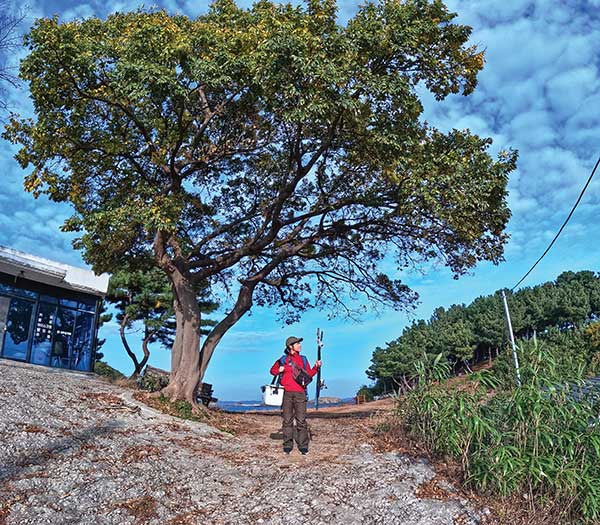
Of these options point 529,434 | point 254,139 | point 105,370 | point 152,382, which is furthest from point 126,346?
point 529,434

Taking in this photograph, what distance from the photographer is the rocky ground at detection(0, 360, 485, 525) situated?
5.62 metres

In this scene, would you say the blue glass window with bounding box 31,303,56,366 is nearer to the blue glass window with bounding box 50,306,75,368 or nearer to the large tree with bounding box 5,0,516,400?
the blue glass window with bounding box 50,306,75,368

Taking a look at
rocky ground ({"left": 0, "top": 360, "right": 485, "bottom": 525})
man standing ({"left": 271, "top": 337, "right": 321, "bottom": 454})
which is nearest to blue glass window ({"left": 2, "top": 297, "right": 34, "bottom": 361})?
rocky ground ({"left": 0, "top": 360, "right": 485, "bottom": 525})

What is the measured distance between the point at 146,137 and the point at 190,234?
371 cm

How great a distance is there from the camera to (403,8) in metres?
9.64

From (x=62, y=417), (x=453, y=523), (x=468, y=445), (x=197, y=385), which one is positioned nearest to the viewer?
(x=453, y=523)

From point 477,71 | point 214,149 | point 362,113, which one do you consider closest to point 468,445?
point 362,113

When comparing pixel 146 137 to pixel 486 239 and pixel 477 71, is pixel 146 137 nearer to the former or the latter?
pixel 477 71

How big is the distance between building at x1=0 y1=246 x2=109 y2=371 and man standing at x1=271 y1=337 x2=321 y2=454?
12.8 metres

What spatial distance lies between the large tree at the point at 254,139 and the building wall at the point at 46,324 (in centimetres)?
685

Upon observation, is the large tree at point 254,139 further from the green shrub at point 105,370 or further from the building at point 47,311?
the green shrub at point 105,370

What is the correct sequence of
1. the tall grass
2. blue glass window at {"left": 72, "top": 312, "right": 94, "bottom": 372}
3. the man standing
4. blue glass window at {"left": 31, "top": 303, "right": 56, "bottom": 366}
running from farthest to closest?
blue glass window at {"left": 72, "top": 312, "right": 94, "bottom": 372}
blue glass window at {"left": 31, "top": 303, "right": 56, "bottom": 366}
the man standing
the tall grass

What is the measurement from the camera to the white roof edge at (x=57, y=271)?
1712cm

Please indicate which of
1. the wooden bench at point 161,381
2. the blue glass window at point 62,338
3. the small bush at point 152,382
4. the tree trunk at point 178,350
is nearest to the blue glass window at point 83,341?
the blue glass window at point 62,338
